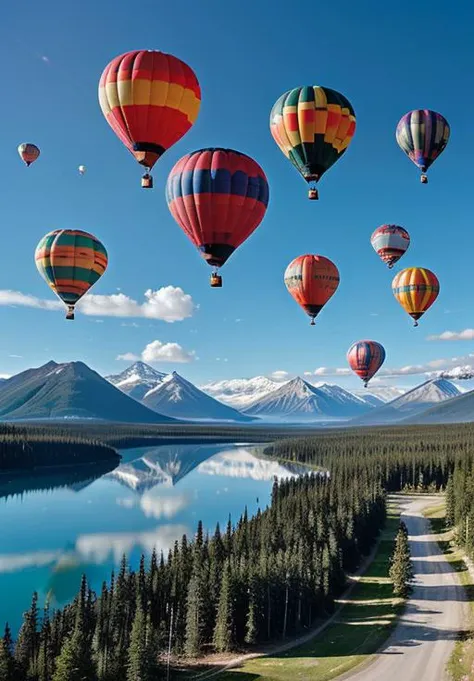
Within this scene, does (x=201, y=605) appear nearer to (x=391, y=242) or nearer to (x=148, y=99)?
(x=391, y=242)

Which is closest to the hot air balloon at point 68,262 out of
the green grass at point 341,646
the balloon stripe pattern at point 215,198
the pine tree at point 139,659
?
the balloon stripe pattern at point 215,198

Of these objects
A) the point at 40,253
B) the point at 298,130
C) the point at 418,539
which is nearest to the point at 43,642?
the point at 40,253

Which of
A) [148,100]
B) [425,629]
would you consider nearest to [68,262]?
[148,100]

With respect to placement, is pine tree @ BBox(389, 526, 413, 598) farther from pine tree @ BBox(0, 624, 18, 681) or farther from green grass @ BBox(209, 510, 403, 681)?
pine tree @ BBox(0, 624, 18, 681)

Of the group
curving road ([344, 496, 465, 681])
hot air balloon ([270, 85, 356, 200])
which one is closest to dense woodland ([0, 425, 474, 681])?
curving road ([344, 496, 465, 681])

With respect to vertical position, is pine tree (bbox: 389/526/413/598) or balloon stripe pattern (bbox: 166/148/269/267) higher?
balloon stripe pattern (bbox: 166/148/269/267)

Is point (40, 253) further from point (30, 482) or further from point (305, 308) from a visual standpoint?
point (30, 482)

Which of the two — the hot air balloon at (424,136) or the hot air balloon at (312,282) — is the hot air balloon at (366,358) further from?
the hot air balloon at (424,136)

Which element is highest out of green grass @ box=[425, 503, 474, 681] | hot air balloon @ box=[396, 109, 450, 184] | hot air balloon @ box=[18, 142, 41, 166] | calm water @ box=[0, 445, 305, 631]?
hot air balloon @ box=[18, 142, 41, 166]

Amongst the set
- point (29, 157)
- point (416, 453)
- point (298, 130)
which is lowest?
point (416, 453)
